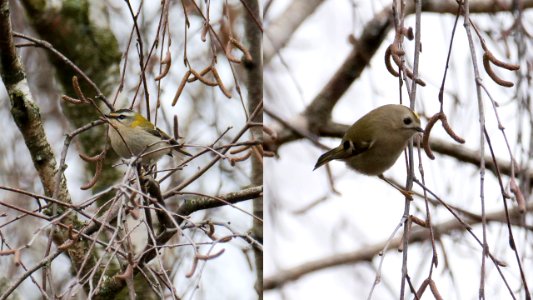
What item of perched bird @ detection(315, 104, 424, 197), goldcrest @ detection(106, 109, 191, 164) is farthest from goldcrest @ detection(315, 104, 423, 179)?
goldcrest @ detection(106, 109, 191, 164)

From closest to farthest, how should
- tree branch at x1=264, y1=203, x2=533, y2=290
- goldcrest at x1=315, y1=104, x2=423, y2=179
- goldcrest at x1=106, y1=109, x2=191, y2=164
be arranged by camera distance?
goldcrest at x1=315, y1=104, x2=423, y2=179, goldcrest at x1=106, y1=109, x2=191, y2=164, tree branch at x1=264, y1=203, x2=533, y2=290

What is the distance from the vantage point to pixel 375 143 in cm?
78

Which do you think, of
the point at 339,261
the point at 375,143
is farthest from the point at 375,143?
the point at 339,261

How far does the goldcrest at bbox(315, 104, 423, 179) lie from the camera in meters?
0.75

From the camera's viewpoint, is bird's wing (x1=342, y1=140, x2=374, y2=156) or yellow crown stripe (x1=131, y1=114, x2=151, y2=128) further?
yellow crown stripe (x1=131, y1=114, x2=151, y2=128)

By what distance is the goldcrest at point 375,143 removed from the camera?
0.75 meters

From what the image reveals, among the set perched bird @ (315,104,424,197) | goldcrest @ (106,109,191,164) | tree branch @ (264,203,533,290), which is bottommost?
tree branch @ (264,203,533,290)

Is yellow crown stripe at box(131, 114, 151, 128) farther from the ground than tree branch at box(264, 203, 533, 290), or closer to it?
farther from the ground

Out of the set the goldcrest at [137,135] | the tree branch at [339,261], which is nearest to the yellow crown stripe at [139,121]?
the goldcrest at [137,135]

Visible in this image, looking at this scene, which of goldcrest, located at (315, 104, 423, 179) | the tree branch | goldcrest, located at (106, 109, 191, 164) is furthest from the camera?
the tree branch

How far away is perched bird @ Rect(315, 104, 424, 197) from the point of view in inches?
29.6

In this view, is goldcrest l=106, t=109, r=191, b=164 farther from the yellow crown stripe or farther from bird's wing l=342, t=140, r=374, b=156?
bird's wing l=342, t=140, r=374, b=156

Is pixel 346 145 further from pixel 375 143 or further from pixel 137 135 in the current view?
pixel 137 135

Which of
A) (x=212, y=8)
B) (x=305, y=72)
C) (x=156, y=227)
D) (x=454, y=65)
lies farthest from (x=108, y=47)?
(x=454, y=65)
